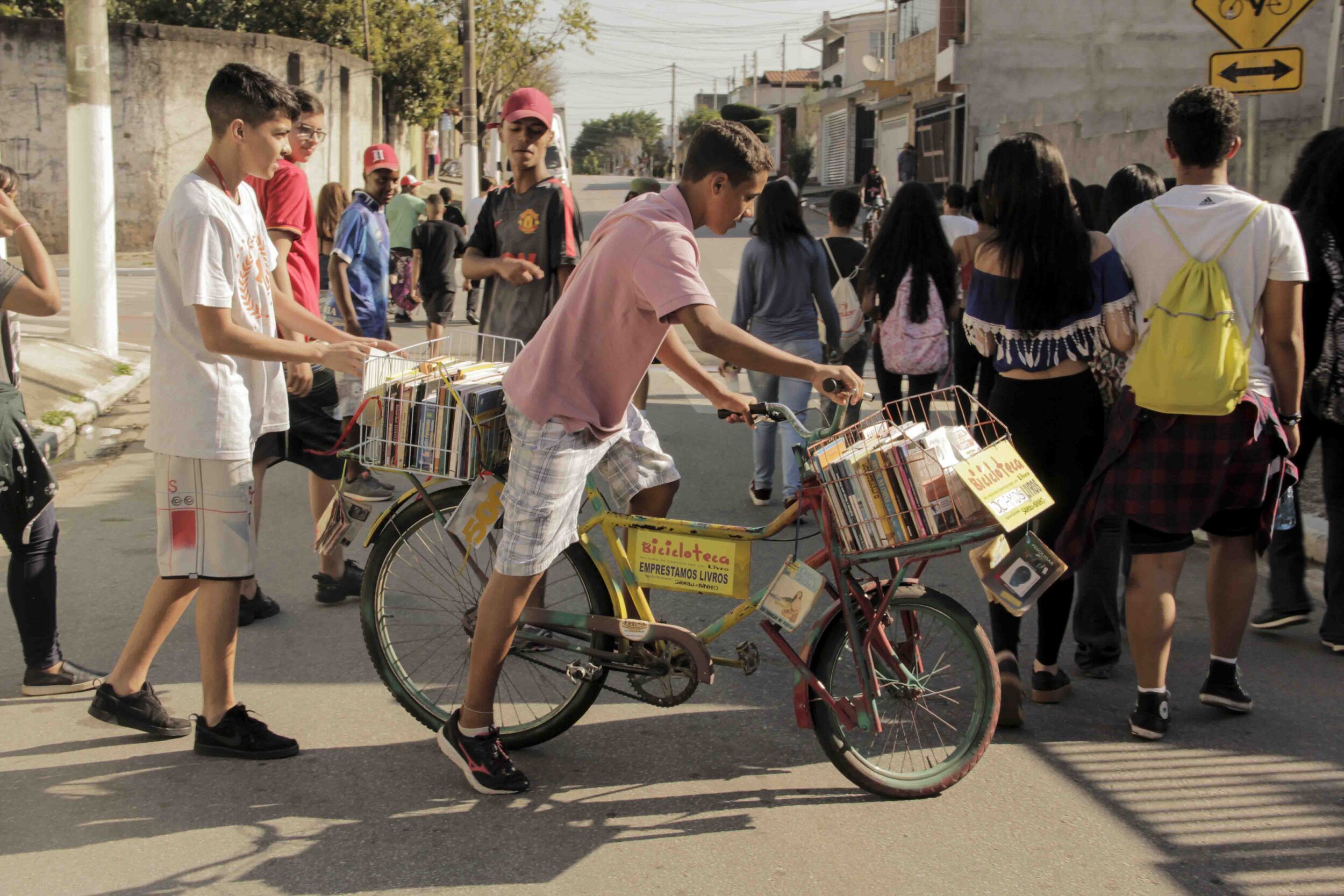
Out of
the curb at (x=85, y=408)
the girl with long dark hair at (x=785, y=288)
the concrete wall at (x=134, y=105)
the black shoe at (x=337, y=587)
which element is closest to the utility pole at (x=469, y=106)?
the concrete wall at (x=134, y=105)

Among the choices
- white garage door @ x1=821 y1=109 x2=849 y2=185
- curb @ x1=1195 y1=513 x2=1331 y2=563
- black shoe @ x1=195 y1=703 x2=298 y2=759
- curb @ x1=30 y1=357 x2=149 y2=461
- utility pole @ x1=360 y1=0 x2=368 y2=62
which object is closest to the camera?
black shoe @ x1=195 y1=703 x2=298 y2=759

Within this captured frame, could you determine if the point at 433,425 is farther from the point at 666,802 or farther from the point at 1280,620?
the point at 1280,620

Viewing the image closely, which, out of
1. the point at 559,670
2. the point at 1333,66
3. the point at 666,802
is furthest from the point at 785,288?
the point at 1333,66

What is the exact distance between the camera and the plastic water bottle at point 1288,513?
16.5 ft

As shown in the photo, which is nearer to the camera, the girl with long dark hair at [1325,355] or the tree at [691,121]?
the girl with long dark hair at [1325,355]

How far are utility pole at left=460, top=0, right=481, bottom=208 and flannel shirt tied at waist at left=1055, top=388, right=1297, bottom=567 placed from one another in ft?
75.1

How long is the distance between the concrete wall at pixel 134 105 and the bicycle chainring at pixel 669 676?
61.7 feet

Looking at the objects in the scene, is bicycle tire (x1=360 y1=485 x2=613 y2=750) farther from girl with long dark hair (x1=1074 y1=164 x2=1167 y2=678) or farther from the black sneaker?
girl with long dark hair (x1=1074 y1=164 x2=1167 y2=678)

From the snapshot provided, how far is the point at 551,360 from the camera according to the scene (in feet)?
11.6

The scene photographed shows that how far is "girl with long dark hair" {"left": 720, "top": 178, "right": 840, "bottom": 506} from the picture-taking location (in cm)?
671

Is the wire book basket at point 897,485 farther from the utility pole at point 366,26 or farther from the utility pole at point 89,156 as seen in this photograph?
the utility pole at point 366,26

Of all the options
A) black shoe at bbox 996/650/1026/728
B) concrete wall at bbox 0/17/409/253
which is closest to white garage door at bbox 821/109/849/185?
concrete wall at bbox 0/17/409/253

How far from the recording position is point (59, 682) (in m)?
4.39

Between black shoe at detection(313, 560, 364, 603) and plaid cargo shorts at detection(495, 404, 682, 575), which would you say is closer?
plaid cargo shorts at detection(495, 404, 682, 575)
